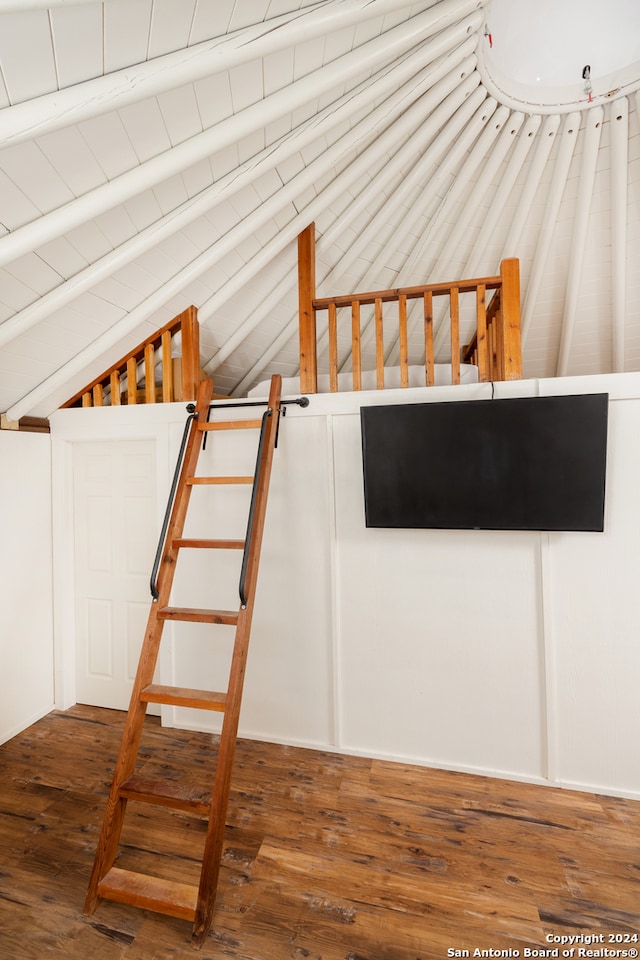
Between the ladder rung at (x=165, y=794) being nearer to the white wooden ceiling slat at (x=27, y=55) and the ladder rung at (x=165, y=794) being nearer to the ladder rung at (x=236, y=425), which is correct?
the ladder rung at (x=236, y=425)

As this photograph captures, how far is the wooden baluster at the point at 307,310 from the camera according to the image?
2738 mm

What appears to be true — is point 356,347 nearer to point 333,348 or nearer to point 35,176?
point 333,348

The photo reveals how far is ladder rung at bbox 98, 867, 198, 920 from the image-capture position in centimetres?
167

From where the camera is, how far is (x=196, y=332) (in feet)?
9.55

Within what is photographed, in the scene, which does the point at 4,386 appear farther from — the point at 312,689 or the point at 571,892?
the point at 571,892

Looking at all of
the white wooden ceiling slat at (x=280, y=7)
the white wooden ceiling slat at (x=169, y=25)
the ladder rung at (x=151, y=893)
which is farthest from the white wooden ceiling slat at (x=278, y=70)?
the ladder rung at (x=151, y=893)

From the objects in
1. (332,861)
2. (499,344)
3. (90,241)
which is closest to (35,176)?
(90,241)

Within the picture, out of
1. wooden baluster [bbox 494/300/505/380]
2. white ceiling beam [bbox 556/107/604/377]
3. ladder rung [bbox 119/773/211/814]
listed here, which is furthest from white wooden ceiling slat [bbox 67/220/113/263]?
white ceiling beam [bbox 556/107/604/377]

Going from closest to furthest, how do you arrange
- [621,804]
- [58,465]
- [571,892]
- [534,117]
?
[571,892] < [621,804] < [534,117] < [58,465]

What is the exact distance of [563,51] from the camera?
2.46 metres

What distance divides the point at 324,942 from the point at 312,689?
1183mm

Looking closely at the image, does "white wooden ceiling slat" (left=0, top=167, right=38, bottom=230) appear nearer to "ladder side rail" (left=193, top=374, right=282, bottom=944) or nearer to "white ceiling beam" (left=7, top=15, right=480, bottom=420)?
"white ceiling beam" (left=7, top=15, right=480, bottom=420)

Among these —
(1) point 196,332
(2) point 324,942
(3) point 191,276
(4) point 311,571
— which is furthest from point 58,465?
(2) point 324,942

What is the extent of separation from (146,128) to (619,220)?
2.90 m
